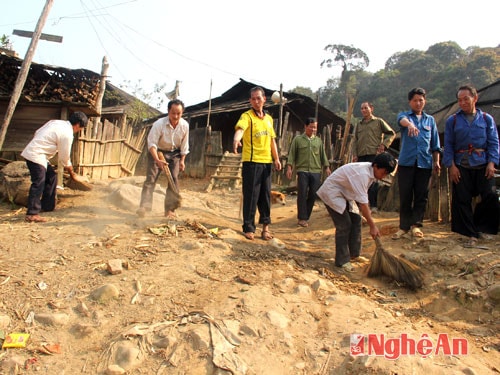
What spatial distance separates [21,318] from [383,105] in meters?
30.4

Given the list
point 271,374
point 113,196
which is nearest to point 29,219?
point 113,196

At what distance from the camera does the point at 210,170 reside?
12.5m

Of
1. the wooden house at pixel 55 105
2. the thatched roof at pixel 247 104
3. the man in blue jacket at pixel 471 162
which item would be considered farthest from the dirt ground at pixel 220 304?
the thatched roof at pixel 247 104

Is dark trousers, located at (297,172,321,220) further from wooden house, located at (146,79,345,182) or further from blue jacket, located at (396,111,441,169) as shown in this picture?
wooden house, located at (146,79,345,182)

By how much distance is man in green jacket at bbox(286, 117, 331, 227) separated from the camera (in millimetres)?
5855

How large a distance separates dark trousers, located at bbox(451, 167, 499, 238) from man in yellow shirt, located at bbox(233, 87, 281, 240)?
2077 mm

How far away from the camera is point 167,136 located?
4656mm

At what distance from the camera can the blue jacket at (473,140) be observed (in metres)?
3.87

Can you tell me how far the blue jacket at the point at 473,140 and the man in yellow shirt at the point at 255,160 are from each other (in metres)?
2.00

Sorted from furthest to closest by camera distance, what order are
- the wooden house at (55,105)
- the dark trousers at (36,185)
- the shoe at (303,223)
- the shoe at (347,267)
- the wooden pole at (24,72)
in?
the wooden house at (55,105), the wooden pole at (24,72), the shoe at (303,223), the dark trousers at (36,185), the shoe at (347,267)

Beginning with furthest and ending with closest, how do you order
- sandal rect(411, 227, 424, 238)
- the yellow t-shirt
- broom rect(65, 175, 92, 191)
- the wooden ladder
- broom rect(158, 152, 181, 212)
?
the wooden ladder, broom rect(65, 175, 92, 191), broom rect(158, 152, 181, 212), the yellow t-shirt, sandal rect(411, 227, 424, 238)

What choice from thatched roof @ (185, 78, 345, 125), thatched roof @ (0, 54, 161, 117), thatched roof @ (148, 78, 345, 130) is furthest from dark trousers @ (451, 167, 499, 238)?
thatched roof @ (185, 78, 345, 125)

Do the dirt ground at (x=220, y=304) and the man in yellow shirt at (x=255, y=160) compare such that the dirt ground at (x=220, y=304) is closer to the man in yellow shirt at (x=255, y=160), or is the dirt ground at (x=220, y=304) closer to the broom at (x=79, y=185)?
the man in yellow shirt at (x=255, y=160)

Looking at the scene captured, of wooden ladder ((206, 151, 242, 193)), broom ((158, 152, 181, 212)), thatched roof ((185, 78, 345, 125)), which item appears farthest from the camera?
thatched roof ((185, 78, 345, 125))
